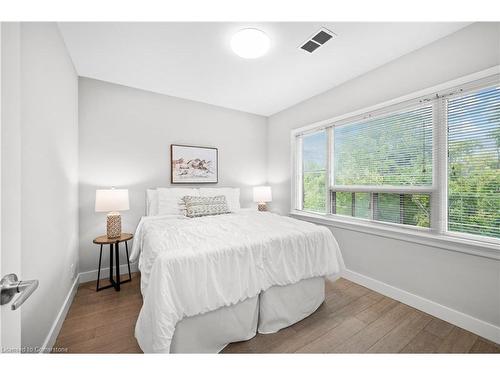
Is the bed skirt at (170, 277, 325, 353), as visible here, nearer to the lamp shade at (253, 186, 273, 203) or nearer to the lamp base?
the lamp base

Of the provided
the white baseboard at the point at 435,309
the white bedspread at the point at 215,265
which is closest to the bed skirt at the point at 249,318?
the white bedspread at the point at 215,265

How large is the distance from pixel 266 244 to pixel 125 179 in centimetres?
235

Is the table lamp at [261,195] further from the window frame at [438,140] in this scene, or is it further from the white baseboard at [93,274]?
the white baseboard at [93,274]

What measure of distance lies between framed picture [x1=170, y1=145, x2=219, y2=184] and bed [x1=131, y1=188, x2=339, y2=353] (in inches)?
51.6

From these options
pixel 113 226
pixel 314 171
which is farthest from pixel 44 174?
pixel 314 171

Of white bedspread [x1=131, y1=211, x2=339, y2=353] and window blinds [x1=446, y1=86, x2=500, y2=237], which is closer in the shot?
white bedspread [x1=131, y1=211, x2=339, y2=353]

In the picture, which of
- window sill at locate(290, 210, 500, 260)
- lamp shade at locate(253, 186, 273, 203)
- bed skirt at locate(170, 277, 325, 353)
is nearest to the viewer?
bed skirt at locate(170, 277, 325, 353)

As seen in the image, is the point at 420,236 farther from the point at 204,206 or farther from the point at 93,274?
the point at 93,274

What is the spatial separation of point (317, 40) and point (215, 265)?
2.22 metres

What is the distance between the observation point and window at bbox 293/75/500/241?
67.7 inches

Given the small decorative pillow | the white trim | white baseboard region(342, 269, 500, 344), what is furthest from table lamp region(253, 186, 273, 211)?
white baseboard region(342, 269, 500, 344)

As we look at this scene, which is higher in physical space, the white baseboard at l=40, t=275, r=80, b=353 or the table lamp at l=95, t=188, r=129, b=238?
the table lamp at l=95, t=188, r=129, b=238

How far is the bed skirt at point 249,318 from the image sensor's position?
4.56ft

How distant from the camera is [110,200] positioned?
239 centimetres
